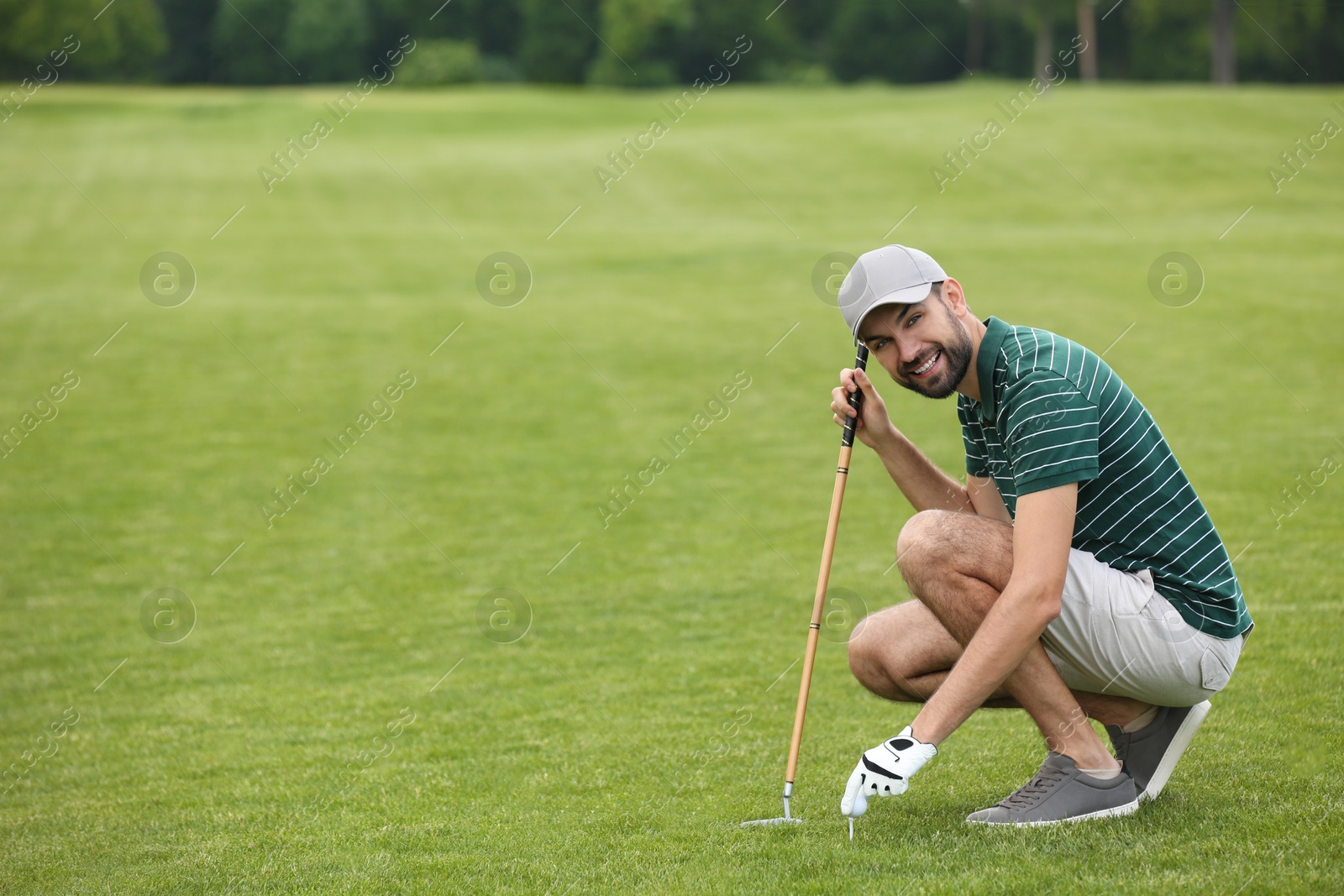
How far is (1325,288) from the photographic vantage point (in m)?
17.0

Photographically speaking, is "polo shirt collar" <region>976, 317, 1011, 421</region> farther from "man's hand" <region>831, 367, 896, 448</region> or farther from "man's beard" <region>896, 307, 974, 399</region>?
"man's hand" <region>831, 367, 896, 448</region>

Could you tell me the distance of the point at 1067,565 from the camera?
12.2ft

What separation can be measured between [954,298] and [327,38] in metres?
73.3

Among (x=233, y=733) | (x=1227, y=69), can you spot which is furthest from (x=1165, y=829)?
(x=1227, y=69)

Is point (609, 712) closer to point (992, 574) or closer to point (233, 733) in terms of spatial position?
point (233, 733)

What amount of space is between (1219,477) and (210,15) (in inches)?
3145

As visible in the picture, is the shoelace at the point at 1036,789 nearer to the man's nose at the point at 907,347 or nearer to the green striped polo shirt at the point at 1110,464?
the green striped polo shirt at the point at 1110,464

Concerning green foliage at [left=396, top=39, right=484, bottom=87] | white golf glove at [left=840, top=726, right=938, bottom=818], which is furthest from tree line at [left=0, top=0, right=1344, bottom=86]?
white golf glove at [left=840, top=726, right=938, bottom=818]

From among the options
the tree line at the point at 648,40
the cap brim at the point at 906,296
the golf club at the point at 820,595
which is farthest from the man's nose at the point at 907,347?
the tree line at the point at 648,40

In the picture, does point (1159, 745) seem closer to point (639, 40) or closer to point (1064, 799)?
point (1064, 799)

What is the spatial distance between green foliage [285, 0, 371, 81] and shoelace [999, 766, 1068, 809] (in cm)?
7361

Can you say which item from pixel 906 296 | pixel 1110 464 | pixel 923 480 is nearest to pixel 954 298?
pixel 906 296

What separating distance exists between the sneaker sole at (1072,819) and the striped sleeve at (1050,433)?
1061mm

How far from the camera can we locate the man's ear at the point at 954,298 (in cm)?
398
